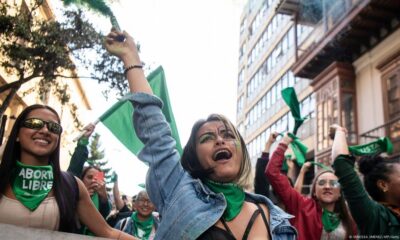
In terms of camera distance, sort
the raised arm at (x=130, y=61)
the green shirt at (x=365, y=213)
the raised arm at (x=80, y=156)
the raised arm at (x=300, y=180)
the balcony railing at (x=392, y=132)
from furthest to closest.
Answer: the balcony railing at (x=392, y=132), the raised arm at (x=300, y=180), the raised arm at (x=80, y=156), the green shirt at (x=365, y=213), the raised arm at (x=130, y=61)

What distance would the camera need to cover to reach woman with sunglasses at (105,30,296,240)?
1.57 m

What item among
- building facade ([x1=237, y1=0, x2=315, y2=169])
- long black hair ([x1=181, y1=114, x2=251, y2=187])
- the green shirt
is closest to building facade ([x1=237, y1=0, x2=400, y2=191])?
building facade ([x1=237, y1=0, x2=315, y2=169])

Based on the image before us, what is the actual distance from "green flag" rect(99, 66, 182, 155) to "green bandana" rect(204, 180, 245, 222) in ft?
1.94

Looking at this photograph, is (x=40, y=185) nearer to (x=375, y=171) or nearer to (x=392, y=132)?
(x=375, y=171)

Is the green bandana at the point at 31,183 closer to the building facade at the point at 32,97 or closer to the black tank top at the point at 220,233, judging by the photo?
the building facade at the point at 32,97

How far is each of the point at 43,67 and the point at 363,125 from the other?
33.0 ft

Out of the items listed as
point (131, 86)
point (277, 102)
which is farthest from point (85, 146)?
point (277, 102)

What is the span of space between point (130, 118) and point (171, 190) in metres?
1.06

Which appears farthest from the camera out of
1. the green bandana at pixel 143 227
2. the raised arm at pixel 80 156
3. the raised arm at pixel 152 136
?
the green bandana at pixel 143 227

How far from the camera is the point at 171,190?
1.64m

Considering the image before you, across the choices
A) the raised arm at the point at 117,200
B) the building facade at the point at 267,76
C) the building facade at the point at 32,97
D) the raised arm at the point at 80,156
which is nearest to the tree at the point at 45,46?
the building facade at the point at 32,97

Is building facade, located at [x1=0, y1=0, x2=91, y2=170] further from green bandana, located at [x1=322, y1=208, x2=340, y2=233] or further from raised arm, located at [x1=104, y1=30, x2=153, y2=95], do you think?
green bandana, located at [x1=322, y1=208, x2=340, y2=233]

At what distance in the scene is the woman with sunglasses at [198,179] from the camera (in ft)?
5.14

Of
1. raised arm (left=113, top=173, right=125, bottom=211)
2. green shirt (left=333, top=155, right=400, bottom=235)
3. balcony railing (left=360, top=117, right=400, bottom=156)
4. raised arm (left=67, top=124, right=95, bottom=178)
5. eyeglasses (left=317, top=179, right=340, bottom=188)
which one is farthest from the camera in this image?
balcony railing (left=360, top=117, right=400, bottom=156)
